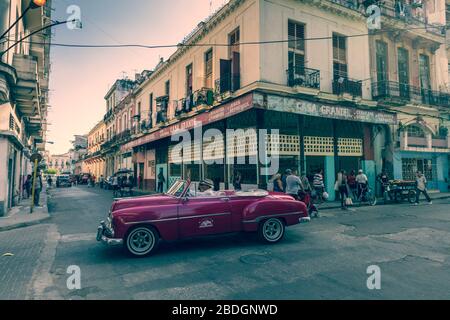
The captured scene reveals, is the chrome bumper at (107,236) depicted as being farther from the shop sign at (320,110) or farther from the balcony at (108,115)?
the balcony at (108,115)

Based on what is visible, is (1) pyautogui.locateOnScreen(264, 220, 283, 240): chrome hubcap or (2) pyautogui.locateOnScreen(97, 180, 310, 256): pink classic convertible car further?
(1) pyautogui.locateOnScreen(264, 220, 283, 240): chrome hubcap

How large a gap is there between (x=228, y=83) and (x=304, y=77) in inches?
152

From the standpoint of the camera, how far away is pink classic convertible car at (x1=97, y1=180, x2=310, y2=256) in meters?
5.76

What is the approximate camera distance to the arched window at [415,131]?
63.3ft

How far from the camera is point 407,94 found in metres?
18.3

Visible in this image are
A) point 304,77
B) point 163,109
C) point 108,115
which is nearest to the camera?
point 304,77

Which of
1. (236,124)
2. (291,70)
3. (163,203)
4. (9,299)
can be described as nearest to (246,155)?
(236,124)

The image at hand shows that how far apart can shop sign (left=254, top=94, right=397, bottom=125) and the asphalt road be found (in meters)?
5.63

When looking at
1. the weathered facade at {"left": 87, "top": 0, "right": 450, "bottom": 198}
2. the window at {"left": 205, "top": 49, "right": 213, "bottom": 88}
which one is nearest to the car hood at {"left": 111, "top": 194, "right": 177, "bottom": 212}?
the weathered facade at {"left": 87, "top": 0, "right": 450, "bottom": 198}

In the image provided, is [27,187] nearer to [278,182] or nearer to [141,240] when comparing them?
[278,182]

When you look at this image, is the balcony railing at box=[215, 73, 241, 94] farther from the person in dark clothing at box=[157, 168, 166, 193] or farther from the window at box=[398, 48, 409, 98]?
the window at box=[398, 48, 409, 98]

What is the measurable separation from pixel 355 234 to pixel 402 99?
45.2 feet

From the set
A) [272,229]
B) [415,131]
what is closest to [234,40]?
[272,229]

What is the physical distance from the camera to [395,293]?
153 inches
